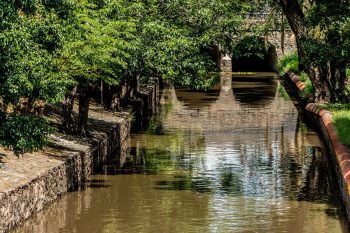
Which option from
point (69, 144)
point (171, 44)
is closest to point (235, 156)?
point (171, 44)

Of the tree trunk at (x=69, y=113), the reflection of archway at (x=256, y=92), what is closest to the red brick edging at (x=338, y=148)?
the tree trunk at (x=69, y=113)

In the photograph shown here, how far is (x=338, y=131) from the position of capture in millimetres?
23406

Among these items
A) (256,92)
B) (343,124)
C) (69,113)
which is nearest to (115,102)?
(69,113)

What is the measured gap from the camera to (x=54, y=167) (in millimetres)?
19422

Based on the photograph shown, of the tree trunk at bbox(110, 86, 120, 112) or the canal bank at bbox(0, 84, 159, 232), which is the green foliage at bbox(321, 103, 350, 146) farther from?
the tree trunk at bbox(110, 86, 120, 112)

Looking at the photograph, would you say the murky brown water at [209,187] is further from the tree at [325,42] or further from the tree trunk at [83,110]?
the tree at [325,42]

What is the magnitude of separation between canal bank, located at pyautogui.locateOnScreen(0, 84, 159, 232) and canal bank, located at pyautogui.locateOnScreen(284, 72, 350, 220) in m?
6.29

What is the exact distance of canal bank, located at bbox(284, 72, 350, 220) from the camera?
17125 millimetres

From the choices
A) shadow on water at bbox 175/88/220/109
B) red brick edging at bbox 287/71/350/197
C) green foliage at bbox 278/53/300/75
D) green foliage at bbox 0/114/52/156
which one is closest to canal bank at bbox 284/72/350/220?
red brick edging at bbox 287/71/350/197

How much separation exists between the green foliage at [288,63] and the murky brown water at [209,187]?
27365 millimetres

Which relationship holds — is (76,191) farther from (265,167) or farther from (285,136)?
(285,136)

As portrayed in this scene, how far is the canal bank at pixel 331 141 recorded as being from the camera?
17125 mm

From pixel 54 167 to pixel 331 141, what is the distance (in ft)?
25.4

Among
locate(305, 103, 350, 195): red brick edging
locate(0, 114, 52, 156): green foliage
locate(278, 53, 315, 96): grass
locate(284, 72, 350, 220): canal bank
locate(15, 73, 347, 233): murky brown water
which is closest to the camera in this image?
locate(0, 114, 52, 156): green foliage
